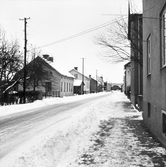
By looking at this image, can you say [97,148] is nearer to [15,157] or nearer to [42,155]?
[42,155]

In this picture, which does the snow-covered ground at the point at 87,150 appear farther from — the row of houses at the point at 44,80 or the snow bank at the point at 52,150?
the row of houses at the point at 44,80

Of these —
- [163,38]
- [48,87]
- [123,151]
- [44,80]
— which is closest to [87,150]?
[123,151]

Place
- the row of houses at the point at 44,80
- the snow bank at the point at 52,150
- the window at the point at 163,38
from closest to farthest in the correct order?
the snow bank at the point at 52,150
the window at the point at 163,38
the row of houses at the point at 44,80

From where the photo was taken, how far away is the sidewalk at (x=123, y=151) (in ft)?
16.6

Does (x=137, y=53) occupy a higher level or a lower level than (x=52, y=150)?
higher

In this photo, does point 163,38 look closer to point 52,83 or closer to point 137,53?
point 137,53

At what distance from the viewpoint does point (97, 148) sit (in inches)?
249

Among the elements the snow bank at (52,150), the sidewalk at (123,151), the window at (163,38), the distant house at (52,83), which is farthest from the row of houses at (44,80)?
the window at (163,38)

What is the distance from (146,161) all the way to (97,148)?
5.15 feet

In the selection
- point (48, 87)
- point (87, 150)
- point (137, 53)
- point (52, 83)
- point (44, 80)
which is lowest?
point (87, 150)

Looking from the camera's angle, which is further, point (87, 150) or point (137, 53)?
point (137, 53)

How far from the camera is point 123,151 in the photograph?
5.97 meters

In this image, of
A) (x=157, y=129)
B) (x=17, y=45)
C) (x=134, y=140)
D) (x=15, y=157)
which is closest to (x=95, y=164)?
(x=15, y=157)

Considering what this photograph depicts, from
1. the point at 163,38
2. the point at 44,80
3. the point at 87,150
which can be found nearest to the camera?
the point at 87,150
